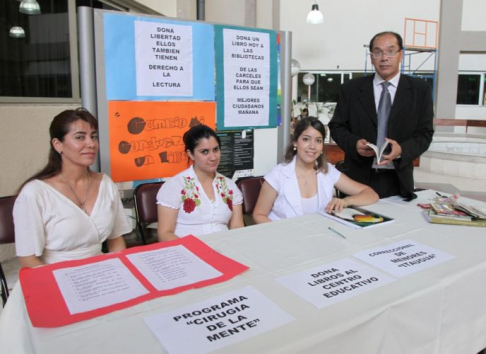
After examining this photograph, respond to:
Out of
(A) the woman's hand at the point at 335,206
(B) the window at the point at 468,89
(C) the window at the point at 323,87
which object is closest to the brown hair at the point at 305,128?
(A) the woman's hand at the point at 335,206

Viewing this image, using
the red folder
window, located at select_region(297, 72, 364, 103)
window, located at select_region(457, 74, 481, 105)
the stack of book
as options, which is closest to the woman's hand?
the stack of book

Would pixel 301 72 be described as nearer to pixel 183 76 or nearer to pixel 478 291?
pixel 183 76

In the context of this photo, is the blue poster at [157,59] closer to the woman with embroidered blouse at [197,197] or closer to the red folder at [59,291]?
the woman with embroidered blouse at [197,197]

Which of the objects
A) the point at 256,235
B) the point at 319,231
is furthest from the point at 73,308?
the point at 319,231

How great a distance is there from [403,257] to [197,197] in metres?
1.11

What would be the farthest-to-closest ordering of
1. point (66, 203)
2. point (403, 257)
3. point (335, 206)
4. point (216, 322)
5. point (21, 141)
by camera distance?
point (21, 141), point (335, 206), point (66, 203), point (403, 257), point (216, 322)

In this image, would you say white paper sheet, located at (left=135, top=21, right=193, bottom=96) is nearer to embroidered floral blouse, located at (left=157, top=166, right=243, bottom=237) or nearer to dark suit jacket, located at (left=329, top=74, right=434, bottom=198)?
embroidered floral blouse, located at (left=157, top=166, right=243, bottom=237)

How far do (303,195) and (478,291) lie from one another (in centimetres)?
106

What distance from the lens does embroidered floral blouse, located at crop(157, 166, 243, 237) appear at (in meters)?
2.09

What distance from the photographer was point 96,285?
116cm

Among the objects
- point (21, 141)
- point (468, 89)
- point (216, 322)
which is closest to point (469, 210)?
point (216, 322)

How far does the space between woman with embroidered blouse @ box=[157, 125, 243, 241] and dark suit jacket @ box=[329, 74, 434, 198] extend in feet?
2.82

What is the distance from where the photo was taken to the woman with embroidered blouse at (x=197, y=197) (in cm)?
208

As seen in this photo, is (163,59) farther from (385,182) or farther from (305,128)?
(385,182)
